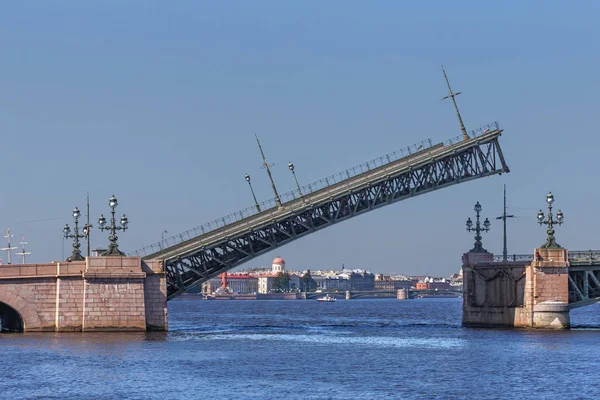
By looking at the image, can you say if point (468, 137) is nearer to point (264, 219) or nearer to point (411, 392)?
point (264, 219)

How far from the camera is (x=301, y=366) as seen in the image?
162 ft

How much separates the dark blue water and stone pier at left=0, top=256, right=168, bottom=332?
1.24 metres

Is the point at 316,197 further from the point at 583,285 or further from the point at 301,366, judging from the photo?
the point at 301,366

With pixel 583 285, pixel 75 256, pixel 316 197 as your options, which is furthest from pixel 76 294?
pixel 583 285

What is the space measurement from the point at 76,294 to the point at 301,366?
54.0 feet

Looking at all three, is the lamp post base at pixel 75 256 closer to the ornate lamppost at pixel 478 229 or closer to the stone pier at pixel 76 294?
the stone pier at pixel 76 294

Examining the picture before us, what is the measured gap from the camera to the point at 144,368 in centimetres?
4772

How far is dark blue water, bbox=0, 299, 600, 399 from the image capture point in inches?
1642

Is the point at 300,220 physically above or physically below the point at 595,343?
above

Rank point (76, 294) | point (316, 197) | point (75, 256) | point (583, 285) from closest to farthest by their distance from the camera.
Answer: point (76, 294), point (316, 197), point (583, 285), point (75, 256)

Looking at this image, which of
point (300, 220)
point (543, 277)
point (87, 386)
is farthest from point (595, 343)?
point (87, 386)

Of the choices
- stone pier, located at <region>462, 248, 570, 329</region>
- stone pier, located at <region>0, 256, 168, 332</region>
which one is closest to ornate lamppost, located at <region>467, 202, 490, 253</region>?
stone pier, located at <region>462, 248, 570, 329</region>

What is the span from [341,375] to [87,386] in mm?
9057

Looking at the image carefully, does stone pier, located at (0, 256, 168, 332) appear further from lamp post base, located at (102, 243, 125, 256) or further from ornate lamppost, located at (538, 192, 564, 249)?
ornate lamppost, located at (538, 192, 564, 249)
